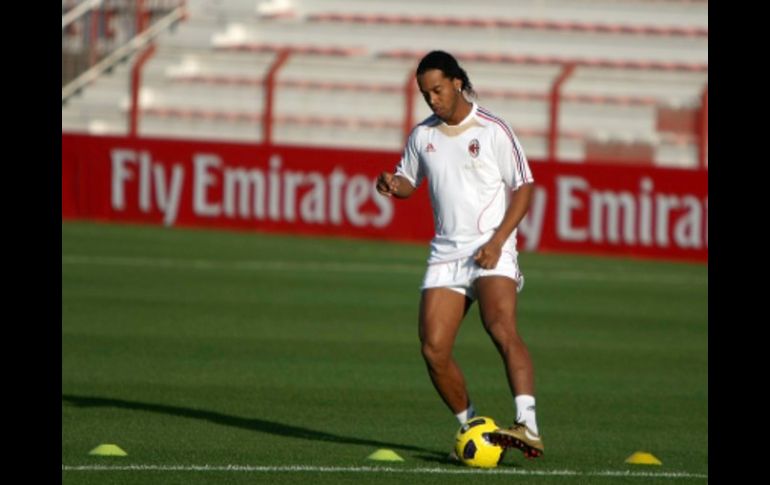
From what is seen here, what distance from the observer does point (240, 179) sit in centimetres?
2681

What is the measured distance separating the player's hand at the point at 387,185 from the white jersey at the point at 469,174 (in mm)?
186

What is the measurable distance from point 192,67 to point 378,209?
9420mm

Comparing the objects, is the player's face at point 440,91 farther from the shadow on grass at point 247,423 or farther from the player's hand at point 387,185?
the shadow on grass at point 247,423

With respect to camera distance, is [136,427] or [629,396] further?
[629,396]

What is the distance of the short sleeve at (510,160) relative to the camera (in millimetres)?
8836

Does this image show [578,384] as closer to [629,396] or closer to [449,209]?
[629,396]

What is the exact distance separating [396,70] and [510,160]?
24385 mm

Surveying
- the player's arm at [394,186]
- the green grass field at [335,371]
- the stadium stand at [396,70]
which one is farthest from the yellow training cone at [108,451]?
the stadium stand at [396,70]
